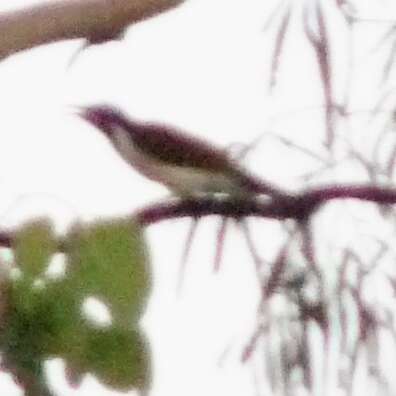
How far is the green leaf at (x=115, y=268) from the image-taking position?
0.27 m

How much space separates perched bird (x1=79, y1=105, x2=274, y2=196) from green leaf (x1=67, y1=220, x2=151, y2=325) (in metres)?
0.11

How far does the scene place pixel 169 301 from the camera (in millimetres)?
459

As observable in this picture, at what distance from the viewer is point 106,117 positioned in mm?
448

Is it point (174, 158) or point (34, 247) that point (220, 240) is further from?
point (34, 247)

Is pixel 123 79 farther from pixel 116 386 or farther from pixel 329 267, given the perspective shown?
pixel 116 386

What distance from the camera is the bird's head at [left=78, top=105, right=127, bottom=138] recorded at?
17.5 inches

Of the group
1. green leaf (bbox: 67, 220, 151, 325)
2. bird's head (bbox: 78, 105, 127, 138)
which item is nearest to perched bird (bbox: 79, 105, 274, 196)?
bird's head (bbox: 78, 105, 127, 138)

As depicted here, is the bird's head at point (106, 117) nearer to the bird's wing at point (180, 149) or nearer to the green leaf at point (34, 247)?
the bird's wing at point (180, 149)

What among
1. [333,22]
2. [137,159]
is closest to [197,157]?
[137,159]

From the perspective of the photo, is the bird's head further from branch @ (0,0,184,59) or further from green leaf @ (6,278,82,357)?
green leaf @ (6,278,82,357)

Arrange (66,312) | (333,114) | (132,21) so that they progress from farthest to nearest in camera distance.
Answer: (333,114), (132,21), (66,312)

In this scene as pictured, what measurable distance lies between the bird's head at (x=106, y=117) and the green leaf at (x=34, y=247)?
0.16m

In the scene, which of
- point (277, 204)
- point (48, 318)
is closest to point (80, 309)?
point (48, 318)

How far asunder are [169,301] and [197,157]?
9cm
